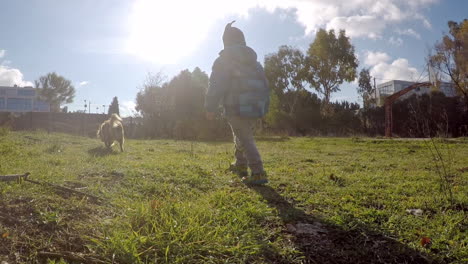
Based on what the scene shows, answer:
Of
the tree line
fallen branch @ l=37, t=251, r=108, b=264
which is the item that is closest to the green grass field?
fallen branch @ l=37, t=251, r=108, b=264

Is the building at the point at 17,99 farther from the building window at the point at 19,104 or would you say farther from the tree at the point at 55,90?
the tree at the point at 55,90

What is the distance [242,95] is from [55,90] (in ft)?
174

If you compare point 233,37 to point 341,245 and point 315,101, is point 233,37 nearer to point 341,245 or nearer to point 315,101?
point 341,245

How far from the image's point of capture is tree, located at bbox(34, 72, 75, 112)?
47.7m

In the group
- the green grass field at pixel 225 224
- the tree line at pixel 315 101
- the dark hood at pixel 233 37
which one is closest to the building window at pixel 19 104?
the tree line at pixel 315 101

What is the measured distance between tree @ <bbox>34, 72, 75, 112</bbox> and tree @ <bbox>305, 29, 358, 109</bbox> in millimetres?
38264

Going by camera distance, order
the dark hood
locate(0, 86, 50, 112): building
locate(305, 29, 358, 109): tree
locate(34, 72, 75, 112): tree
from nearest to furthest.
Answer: the dark hood, locate(305, 29, 358, 109): tree, locate(34, 72, 75, 112): tree, locate(0, 86, 50, 112): building

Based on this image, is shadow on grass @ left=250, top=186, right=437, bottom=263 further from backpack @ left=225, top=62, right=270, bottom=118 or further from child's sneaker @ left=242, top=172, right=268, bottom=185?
backpack @ left=225, top=62, right=270, bottom=118

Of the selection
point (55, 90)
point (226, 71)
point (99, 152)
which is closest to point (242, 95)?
point (226, 71)

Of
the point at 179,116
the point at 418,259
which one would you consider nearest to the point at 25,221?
the point at 418,259

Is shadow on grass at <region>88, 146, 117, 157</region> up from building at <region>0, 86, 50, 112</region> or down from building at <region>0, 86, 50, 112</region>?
down

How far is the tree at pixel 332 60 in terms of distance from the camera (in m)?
32.1

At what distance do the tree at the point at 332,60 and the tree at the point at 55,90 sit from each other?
38.3 m

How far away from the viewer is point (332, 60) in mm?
32281
